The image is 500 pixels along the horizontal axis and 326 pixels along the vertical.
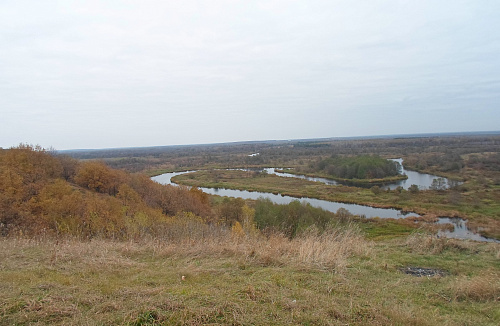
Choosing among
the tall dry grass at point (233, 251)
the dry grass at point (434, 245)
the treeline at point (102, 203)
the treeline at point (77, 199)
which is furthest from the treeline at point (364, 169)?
the tall dry grass at point (233, 251)

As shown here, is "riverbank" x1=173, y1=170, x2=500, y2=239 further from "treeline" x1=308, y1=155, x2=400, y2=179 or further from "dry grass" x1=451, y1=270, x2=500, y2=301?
"dry grass" x1=451, y1=270, x2=500, y2=301

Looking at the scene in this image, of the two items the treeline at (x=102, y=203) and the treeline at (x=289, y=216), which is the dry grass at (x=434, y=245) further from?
the treeline at (x=289, y=216)

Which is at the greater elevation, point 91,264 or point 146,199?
point 91,264

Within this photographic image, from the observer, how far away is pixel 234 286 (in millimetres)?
3832

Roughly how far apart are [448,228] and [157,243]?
3172 centimetres

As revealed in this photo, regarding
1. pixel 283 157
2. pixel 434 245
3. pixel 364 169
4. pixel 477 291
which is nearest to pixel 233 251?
pixel 477 291

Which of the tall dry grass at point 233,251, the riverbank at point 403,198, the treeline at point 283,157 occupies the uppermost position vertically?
the tall dry grass at point 233,251

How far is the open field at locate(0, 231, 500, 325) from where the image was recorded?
2.98m

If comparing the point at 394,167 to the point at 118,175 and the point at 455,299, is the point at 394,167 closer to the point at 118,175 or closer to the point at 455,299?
the point at 118,175

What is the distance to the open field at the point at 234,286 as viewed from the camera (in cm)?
298

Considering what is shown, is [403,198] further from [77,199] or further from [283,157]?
[283,157]

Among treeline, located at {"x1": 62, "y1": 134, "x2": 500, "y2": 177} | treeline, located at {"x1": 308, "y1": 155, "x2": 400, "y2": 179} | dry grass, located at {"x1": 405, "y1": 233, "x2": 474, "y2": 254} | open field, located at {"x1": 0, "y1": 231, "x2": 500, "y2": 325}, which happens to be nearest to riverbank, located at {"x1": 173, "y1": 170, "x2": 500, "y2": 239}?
treeline, located at {"x1": 308, "y1": 155, "x2": 400, "y2": 179}

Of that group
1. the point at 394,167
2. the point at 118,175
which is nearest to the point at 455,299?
the point at 118,175

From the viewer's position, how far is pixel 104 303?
3129mm
